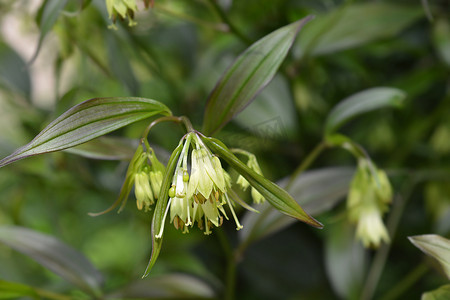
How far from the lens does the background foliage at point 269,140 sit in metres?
0.60

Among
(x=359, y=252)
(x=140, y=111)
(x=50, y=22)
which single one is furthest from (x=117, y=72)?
(x=359, y=252)

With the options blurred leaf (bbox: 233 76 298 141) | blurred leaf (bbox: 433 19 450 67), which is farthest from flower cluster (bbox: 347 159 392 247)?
blurred leaf (bbox: 433 19 450 67)

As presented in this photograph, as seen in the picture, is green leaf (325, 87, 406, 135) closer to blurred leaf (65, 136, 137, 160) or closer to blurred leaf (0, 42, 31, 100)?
blurred leaf (65, 136, 137, 160)

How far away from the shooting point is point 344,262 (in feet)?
2.03

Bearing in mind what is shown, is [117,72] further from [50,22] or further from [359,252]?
[359,252]

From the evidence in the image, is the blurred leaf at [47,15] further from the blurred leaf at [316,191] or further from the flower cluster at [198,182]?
the blurred leaf at [316,191]

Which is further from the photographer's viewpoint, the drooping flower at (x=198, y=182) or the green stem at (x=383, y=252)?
the green stem at (x=383, y=252)

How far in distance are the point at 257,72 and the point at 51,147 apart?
0.58 feet

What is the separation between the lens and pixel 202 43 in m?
0.95

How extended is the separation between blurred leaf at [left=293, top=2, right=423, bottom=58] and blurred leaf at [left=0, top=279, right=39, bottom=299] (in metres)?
0.46

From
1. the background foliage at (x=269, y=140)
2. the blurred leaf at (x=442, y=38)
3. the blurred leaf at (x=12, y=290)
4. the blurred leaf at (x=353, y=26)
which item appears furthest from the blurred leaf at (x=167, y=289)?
the blurred leaf at (x=442, y=38)

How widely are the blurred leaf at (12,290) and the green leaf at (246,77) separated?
0.26 m

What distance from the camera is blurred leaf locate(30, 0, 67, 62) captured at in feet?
1.37

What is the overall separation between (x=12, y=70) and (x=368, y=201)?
63 centimetres
